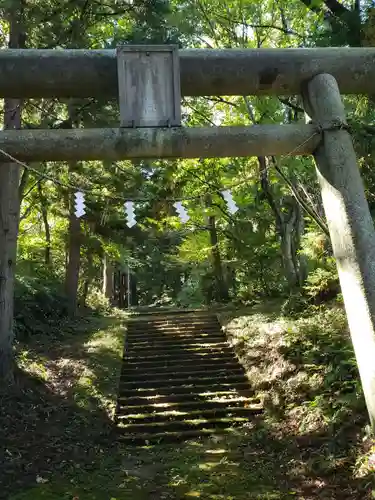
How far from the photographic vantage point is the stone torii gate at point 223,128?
12.9 feet

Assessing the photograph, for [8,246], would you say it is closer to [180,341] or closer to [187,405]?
[187,405]

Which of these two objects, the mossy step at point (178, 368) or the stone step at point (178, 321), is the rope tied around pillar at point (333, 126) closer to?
the mossy step at point (178, 368)

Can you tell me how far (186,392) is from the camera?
9562 mm

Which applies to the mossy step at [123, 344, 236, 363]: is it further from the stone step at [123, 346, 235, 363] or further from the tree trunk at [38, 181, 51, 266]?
the tree trunk at [38, 181, 51, 266]

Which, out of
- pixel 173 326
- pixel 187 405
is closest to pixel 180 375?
pixel 187 405

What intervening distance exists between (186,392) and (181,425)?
1.48 m

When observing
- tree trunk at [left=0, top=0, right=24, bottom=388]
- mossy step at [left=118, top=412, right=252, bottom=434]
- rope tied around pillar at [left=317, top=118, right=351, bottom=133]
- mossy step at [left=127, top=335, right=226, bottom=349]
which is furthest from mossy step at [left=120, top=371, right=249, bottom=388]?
rope tied around pillar at [left=317, top=118, right=351, bottom=133]

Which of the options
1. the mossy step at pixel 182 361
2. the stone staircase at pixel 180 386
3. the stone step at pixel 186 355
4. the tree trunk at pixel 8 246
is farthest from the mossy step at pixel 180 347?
the tree trunk at pixel 8 246

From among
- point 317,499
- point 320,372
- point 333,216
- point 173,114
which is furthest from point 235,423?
point 173,114

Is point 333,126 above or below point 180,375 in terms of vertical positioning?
above

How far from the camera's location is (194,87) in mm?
4426

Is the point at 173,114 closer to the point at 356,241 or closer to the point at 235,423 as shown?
the point at 356,241

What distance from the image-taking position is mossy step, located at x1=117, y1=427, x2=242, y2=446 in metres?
7.58

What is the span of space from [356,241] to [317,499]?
9.42 ft
